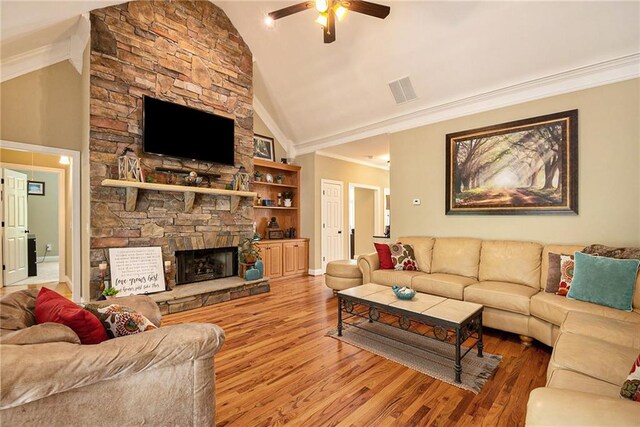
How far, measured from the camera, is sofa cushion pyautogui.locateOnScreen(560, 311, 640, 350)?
1861 millimetres

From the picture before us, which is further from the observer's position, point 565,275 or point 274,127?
point 274,127

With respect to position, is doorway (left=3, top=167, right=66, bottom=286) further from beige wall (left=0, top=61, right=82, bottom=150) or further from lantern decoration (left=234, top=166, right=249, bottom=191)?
lantern decoration (left=234, top=166, right=249, bottom=191)

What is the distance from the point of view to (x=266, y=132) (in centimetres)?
629

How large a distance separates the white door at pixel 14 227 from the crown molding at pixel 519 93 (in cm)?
626

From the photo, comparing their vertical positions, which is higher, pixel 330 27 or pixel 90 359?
pixel 330 27

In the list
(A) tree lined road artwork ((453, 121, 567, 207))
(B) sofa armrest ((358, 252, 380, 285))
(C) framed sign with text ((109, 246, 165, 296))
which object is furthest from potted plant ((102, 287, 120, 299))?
(A) tree lined road artwork ((453, 121, 567, 207))

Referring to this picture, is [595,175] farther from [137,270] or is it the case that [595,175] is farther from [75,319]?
[137,270]

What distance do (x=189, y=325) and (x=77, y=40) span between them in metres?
4.54

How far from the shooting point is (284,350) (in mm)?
2734

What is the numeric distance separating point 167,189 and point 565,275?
4.66 meters

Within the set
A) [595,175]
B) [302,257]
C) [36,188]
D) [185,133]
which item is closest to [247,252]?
[302,257]

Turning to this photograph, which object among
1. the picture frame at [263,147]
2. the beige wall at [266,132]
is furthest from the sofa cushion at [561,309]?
the beige wall at [266,132]

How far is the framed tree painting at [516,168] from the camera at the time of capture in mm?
3389

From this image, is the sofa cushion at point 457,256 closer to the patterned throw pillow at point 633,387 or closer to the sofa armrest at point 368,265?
the sofa armrest at point 368,265
